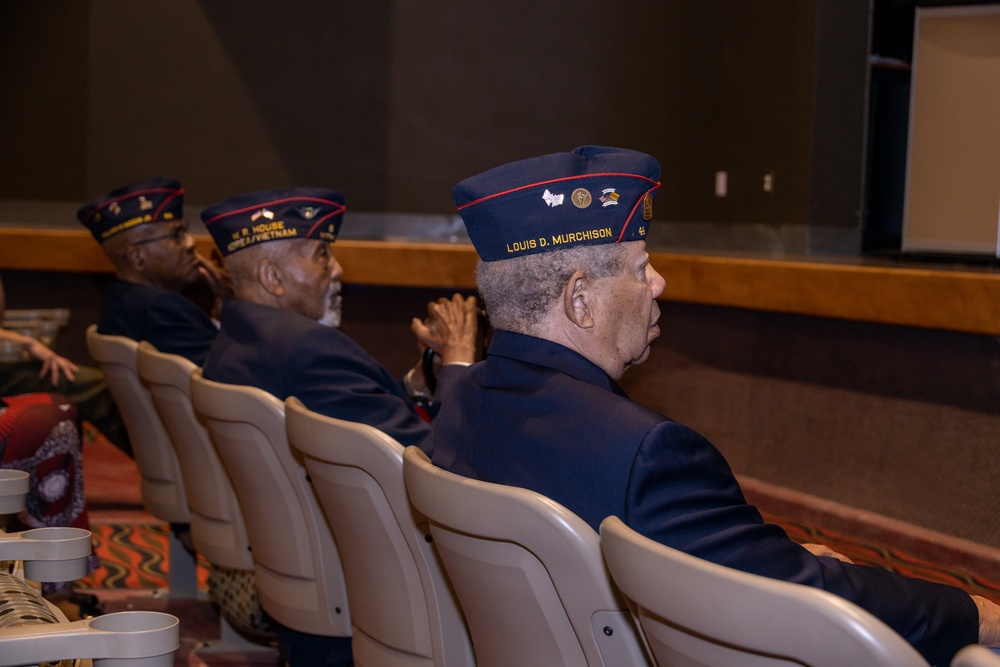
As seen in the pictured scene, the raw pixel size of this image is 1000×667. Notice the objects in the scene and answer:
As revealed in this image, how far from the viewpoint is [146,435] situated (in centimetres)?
288

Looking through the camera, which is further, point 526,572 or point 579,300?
point 579,300

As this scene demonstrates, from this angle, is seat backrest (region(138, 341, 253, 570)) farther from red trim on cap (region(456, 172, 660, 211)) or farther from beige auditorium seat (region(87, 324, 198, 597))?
red trim on cap (region(456, 172, 660, 211))

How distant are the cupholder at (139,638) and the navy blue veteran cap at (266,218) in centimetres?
181

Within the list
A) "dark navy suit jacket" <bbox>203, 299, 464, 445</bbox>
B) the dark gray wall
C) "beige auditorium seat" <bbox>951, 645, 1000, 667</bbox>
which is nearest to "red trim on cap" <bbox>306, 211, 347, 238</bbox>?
"dark navy suit jacket" <bbox>203, 299, 464, 445</bbox>

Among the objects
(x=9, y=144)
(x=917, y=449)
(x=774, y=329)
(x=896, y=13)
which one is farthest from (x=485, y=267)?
(x=9, y=144)

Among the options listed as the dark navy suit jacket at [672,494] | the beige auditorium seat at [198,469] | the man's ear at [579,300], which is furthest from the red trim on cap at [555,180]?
the beige auditorium seat at [198,469]

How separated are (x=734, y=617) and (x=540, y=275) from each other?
655mm

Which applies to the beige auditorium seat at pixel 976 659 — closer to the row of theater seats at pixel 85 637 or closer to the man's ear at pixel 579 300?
the row of theater seats at pixel 85 637

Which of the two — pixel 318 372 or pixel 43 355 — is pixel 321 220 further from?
pixel 43 355

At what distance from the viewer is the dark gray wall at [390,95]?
644 centimetres

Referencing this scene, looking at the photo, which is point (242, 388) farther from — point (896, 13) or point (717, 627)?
point (896, 13)

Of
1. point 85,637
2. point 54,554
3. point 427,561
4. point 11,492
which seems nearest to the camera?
point 85,637

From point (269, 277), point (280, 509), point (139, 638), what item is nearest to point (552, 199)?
point (139, 638)

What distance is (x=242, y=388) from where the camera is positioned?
193cm
